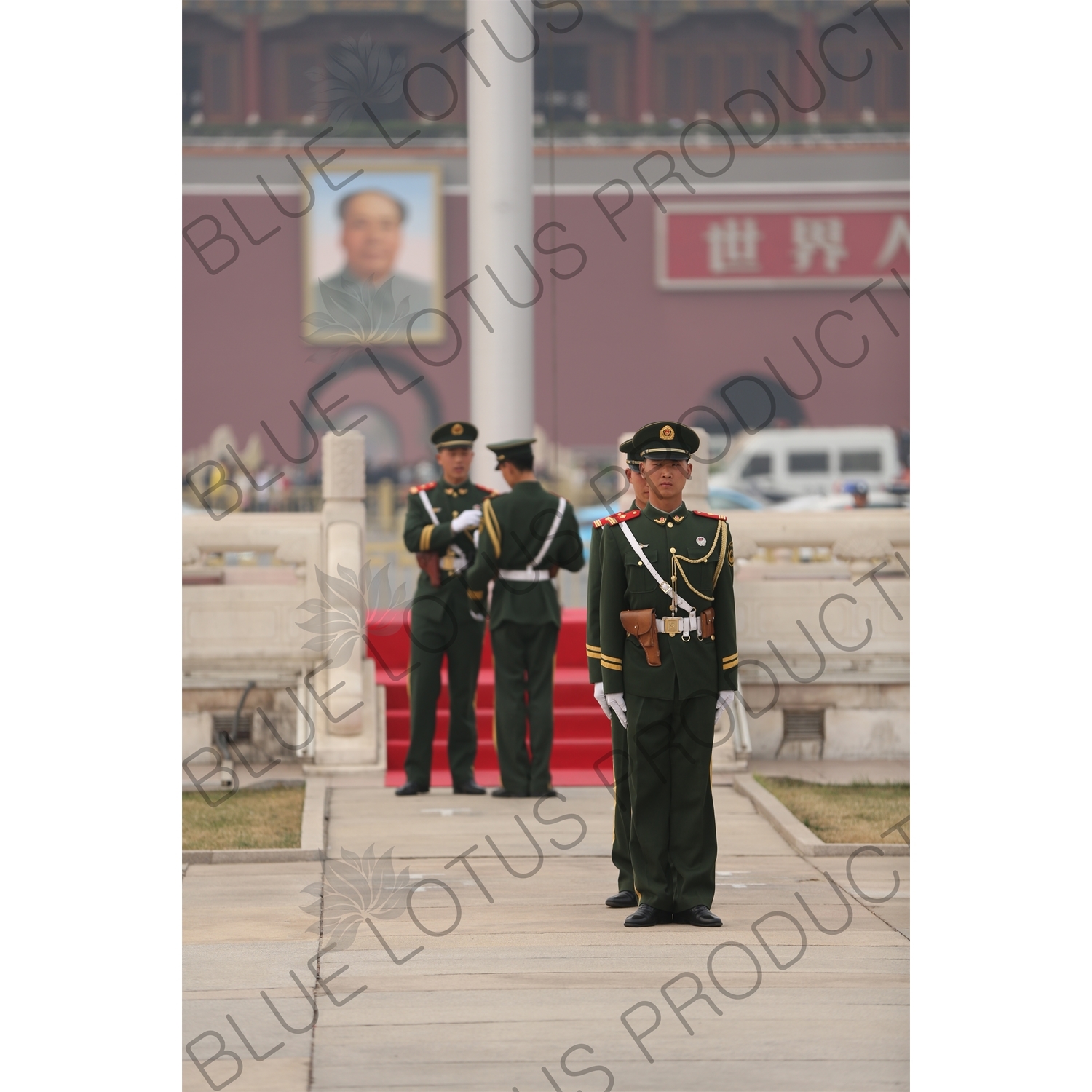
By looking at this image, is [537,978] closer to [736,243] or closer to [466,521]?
[466,521]

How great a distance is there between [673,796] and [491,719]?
3813mm

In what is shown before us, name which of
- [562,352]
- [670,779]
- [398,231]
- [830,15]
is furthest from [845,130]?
[670,779]

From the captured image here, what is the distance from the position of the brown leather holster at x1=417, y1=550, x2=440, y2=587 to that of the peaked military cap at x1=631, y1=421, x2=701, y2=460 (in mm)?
2816

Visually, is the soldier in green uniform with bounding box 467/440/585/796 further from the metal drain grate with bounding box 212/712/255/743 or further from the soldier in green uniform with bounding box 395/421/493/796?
the metal drain grate with bounding box 212/712/255/743

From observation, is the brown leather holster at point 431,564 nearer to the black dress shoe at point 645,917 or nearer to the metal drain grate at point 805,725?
the metal drain grate at point 805,725

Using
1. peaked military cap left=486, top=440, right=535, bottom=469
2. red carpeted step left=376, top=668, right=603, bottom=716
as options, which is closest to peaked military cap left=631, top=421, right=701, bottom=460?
peaked military cap left=486, top=440, right=535, bottom=469

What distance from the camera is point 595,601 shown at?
5.38m

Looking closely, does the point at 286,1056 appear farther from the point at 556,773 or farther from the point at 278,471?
the point at 278,471

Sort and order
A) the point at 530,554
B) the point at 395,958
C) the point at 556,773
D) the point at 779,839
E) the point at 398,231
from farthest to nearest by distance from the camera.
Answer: the point at 398,231 → the point at 556,773 → the point at 530,554 → the point at 779,839 → the point at 395,958

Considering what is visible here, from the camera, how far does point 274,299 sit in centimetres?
2177

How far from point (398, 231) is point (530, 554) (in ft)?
47.9

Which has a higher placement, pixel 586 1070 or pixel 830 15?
pixel 830 15

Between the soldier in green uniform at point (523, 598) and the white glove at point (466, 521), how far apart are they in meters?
0.14

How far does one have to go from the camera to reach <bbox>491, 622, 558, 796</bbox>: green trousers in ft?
25.2
